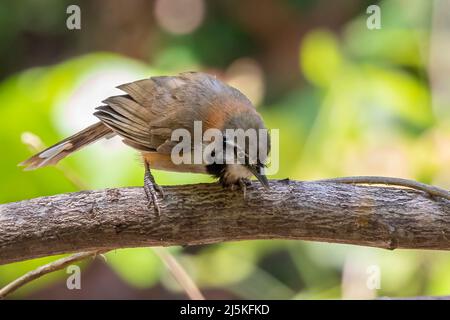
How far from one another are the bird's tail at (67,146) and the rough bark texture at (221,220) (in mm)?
658

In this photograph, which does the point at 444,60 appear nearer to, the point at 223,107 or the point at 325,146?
the point at 325,146

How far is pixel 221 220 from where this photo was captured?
257cm

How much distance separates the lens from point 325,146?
399 cm

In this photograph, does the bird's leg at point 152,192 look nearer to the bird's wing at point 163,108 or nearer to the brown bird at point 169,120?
the brown bird at point 169,120

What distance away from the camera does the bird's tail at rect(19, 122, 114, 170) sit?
127 inches

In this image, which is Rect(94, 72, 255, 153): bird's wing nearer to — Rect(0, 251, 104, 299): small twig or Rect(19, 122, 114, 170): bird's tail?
Rect(19, 122, 114, 170): bird's tail

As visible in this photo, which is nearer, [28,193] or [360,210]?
[360,210]

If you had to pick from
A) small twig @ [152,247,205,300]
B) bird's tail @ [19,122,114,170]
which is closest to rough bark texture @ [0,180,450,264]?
small twig @ [152,247,205,300]

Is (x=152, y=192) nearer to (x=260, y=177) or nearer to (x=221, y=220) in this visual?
(x=221, y=220)

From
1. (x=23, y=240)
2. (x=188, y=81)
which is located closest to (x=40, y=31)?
(x=188, y=81)

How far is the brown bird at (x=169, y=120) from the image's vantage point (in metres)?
2.72

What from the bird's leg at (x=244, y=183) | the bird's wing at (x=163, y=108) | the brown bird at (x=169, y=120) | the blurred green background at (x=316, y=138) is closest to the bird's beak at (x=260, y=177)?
the brown bird at (x=169, y=120)

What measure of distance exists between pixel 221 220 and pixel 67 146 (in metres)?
1.08

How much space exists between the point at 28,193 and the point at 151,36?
3.43 m
